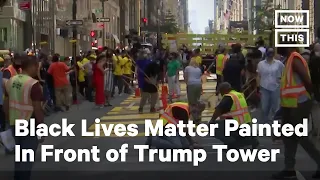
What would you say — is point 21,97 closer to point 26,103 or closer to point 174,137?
point 26,103

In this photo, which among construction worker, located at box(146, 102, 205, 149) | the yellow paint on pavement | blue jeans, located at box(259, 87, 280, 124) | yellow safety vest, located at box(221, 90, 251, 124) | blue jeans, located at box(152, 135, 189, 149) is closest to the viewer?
construction worker, located at box(146, 102, 205, 149)

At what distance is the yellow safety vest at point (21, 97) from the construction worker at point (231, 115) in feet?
14.4

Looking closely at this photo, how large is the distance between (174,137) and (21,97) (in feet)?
14.2

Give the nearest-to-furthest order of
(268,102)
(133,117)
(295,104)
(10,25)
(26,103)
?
(26,103) → (295,104) → (268,102) → (133,117) → (10,25)

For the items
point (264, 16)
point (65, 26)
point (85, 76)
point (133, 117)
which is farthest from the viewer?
point (264, 16)

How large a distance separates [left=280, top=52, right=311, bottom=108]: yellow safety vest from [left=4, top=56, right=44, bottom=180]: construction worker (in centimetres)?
334

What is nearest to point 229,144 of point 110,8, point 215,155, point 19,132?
point 215,155

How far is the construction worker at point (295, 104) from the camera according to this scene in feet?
32.8

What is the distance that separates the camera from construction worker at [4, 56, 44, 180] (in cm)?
886

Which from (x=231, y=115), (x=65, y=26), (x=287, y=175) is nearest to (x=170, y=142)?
(x=231, y=115)

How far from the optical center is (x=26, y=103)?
8.97 metres

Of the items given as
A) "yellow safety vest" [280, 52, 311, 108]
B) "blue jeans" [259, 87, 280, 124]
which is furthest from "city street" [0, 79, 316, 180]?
"yellow safety vest" [280, 52, 311, 108]

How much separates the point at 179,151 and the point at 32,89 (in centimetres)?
438

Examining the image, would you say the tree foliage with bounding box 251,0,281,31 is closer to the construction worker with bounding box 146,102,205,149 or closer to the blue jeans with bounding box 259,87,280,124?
the blue jeans with bounding box 259,87,280,124
